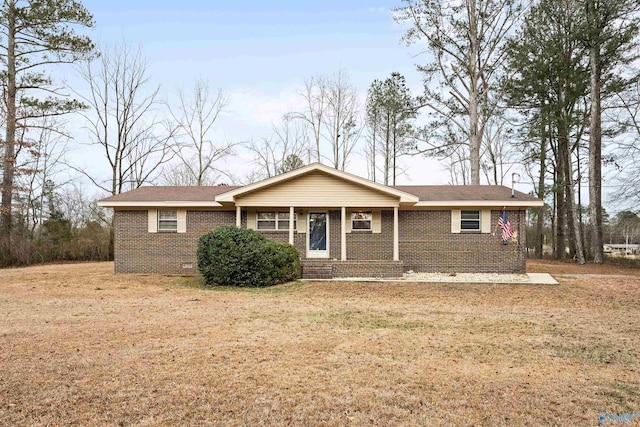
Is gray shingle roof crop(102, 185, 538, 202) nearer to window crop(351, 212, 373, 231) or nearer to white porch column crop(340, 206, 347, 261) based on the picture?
window crop(351, 212, 373, 231)

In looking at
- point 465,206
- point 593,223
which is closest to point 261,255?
point 465,206

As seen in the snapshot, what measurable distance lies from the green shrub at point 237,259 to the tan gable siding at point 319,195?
2.42 m

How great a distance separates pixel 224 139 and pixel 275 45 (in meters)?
12.9

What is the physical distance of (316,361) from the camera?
5332 millimetres

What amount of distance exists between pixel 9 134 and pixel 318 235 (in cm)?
1721

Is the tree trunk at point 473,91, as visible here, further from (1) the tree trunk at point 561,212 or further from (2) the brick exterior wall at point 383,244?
(2) the brick exterior wall at point 383,244

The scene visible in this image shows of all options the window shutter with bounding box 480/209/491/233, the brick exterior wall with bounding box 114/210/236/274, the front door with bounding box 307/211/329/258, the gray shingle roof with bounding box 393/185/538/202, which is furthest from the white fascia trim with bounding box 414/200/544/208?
the brick exterior wall with bounding box 114/210/236/274

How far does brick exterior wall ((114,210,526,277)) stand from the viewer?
15703 millimetres

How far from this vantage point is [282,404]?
399 centimetres

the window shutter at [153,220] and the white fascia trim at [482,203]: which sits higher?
the white fascia trim at [482,203]

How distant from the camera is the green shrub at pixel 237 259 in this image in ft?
41.5

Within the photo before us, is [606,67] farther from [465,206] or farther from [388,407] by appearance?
[388,407]

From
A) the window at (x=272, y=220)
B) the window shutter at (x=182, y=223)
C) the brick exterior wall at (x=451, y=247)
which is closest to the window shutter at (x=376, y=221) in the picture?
the brick exterior wall at (x=451, y=247)

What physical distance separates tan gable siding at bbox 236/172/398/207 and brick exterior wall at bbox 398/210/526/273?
1742mm
